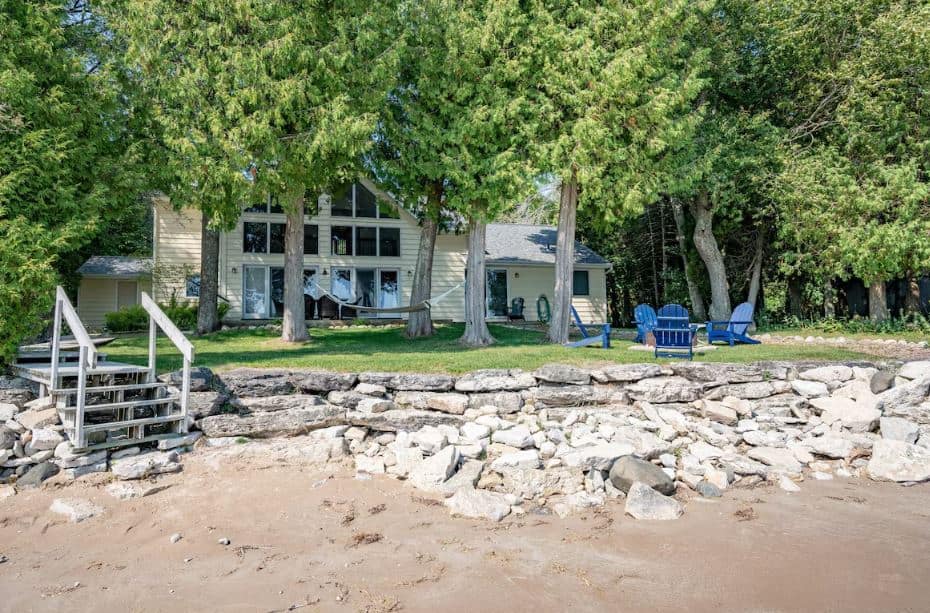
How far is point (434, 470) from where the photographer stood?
5797 millimetres

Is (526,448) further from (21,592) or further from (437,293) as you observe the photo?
(437,293)

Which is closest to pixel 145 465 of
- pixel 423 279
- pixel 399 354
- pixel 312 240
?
pixel 399 354

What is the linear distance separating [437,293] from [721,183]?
8.79 meters

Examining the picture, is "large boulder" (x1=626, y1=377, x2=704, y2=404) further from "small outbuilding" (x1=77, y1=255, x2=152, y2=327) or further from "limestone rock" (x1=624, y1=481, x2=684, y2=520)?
"small outbuilding" (x1=77, y1=255, x2=152, y2=327)

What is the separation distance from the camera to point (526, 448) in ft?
21.6

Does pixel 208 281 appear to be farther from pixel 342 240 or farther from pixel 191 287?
pixel 342 240

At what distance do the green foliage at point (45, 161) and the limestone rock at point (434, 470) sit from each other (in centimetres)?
445

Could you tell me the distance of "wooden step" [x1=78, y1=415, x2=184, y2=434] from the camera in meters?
5.76

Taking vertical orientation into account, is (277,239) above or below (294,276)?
above

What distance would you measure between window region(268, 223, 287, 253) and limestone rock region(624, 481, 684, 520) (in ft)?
48.2

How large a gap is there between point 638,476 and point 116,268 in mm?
19176

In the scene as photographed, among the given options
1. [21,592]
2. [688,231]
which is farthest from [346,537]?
[688,231]

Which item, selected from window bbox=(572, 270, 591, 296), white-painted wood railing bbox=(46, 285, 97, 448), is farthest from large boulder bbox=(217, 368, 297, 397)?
window bbox=(572, 270, 591, 296)

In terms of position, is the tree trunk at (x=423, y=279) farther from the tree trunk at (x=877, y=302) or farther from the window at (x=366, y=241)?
the tree trunk at (x=877, y=302)
